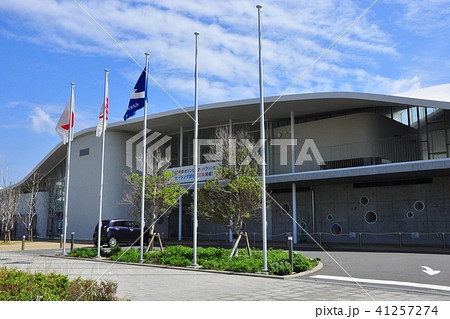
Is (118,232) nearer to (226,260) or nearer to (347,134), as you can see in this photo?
(226,260)

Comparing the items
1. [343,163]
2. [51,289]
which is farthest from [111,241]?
[51,289]

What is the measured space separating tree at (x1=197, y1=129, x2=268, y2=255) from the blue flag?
12.4ft

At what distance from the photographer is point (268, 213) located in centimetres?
3084

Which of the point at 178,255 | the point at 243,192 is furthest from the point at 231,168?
the point at 178,255

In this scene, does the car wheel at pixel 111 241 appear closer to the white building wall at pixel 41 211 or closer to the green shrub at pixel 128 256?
the green shrub at pixel 128 256

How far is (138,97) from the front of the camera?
17.8 meters

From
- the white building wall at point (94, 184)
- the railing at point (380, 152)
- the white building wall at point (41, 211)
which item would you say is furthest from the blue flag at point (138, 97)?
the white building wall at point (41, 211)

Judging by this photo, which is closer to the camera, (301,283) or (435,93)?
(301,283)

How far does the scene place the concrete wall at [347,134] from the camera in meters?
27.2

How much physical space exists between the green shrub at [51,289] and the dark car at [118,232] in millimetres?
19434

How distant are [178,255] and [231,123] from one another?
A: 1720 centimetres

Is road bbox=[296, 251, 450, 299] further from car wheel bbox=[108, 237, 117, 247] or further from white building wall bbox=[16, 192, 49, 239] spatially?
white building wall bbox=[16, 192, 49, 239]

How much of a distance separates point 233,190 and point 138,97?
5699mm

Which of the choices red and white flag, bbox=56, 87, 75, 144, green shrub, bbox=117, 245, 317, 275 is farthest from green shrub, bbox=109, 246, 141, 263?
red and white flag, bbox=56, 87, 75, 144
